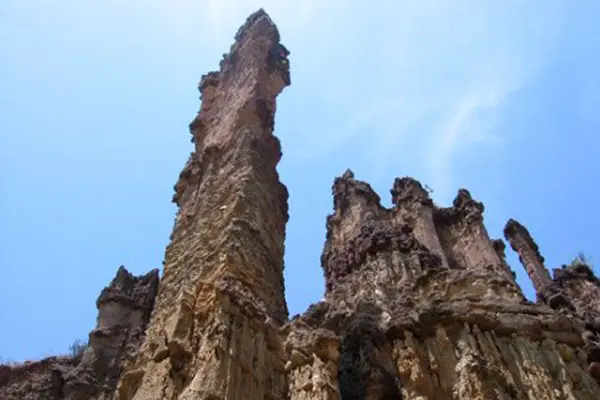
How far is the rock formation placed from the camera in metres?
10.7

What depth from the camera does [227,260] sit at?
1223cm

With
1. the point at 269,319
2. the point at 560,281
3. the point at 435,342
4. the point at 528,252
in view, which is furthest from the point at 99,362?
the point at 528,252

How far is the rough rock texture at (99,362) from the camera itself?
18.9 metres

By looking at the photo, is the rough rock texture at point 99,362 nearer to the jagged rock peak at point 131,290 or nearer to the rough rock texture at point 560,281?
the jagged rock peak at point 131,290

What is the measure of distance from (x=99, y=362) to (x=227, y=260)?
1006cm

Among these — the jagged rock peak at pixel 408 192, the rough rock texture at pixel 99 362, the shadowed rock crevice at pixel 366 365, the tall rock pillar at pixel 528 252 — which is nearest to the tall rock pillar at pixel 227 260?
the shadowed rock crevice at pixel 366 365

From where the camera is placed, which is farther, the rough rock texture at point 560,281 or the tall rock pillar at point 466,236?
the tall rock pillar at point 466,236

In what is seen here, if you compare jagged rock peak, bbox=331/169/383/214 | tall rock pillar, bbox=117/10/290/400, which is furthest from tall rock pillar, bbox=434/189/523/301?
tall rock pillar, bbox=117/10/290/400

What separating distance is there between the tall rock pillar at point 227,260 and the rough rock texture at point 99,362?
17.9ft

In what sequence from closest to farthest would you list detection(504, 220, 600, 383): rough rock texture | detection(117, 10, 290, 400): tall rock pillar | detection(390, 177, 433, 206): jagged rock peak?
1. detection(117, 10, 290, 400): tall rock pillar
2. detection(504, 220, 600, 383): rough rock texture
3. detection(390, 177, 433, 206): jagged rock peak

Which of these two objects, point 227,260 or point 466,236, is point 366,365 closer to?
point 227,260

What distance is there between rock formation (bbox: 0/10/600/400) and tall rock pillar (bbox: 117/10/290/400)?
4 centimetres

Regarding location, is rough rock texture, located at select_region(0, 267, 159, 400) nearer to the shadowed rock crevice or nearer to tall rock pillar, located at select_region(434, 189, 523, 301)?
the shadowed rock crevice

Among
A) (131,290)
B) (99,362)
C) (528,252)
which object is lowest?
(99,362)
